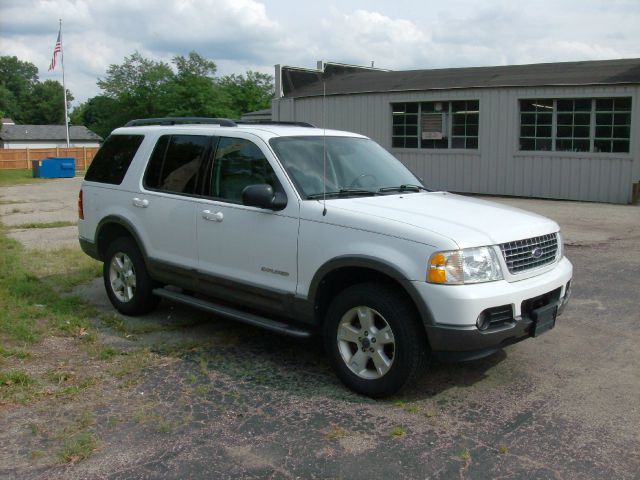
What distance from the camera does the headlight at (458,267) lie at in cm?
437

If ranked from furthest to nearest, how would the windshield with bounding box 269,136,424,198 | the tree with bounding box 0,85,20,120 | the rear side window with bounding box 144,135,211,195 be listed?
the tree with bounding box 0,85,20,120, the rear side window with bounding box 144,135,211,195, the windshield with bounding box 269,136,424,198

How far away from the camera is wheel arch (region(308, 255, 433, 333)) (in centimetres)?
445

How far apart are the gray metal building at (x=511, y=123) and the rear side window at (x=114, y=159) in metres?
14.1

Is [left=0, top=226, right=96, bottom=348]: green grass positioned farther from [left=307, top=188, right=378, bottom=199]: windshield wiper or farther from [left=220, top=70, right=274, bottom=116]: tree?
[left=220, top=70, right=274, bottom=116]: tree

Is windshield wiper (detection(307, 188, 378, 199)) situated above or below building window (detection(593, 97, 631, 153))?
below

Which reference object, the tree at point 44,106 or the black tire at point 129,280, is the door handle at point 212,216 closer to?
the black tire at point 129,280

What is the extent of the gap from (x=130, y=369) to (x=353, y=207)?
2148 millimetres

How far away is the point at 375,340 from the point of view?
15.4 feet

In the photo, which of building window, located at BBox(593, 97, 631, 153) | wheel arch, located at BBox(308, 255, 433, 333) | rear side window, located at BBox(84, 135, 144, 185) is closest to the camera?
wheel arch, located at BBox(308, 255, 433, 333)

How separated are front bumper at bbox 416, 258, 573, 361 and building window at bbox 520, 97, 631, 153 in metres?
14.9

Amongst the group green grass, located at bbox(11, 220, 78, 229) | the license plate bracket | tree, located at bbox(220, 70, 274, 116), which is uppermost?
tree, located at bbox(220, 70, 274, 116)

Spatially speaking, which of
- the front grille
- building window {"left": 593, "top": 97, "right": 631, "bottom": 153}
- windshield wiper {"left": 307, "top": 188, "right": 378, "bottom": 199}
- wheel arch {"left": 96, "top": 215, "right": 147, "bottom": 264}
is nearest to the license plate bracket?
the front grille

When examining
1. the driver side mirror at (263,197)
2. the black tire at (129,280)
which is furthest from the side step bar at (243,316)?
the driver side mirror at (263,197)

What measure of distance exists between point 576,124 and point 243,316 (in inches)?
608
